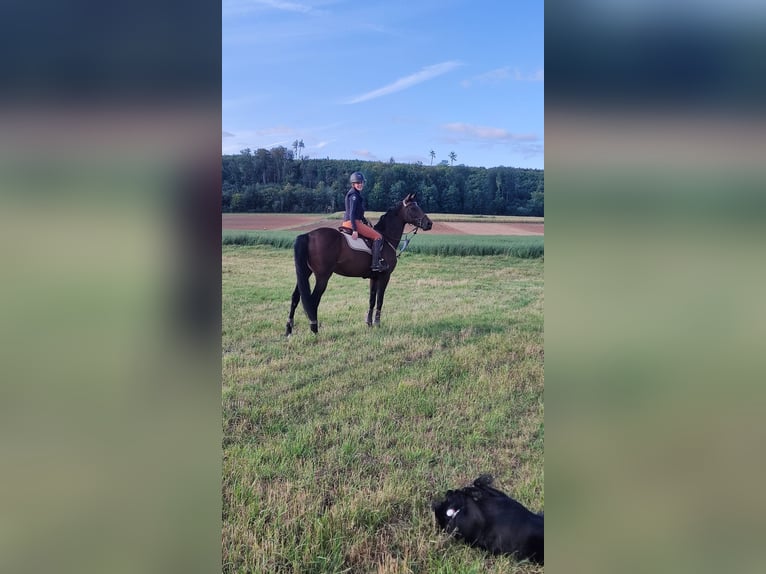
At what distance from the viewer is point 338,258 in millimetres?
5770

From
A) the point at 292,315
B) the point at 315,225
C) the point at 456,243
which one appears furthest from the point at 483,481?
the point at 456,243

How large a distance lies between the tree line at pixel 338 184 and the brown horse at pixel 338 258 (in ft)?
2.25

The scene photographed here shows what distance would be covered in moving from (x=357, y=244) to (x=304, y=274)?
0.70m

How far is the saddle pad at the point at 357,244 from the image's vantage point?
228 inches

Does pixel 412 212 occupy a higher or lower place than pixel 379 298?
higher

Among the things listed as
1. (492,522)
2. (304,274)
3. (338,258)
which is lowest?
(492,522)

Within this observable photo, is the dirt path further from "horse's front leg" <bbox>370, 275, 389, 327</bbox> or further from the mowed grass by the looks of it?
"horse's front leg" <bbox>370, 275, 389, 327</bbox>

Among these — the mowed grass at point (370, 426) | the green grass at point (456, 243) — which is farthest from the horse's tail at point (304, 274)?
the green grass at point (456, 243)

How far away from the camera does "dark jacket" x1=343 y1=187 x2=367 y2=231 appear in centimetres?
557
